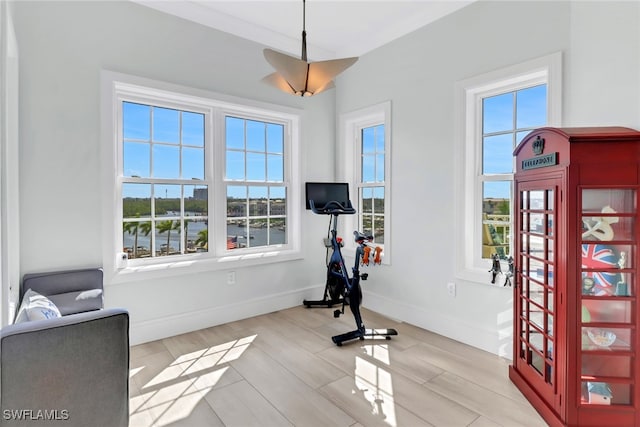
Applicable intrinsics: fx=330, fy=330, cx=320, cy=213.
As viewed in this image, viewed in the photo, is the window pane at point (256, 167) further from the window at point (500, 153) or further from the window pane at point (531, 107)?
the window pane at point (531, 107)

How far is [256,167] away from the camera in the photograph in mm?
3902

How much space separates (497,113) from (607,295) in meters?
1.77

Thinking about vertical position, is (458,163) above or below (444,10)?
below

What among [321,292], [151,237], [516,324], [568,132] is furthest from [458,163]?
[151,237]

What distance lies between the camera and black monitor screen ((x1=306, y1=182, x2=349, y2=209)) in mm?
3992

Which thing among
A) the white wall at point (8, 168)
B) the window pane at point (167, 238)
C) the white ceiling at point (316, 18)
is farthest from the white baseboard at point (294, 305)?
the white ceiling at point (316, 18)

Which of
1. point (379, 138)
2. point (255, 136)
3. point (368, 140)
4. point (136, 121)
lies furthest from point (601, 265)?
point (136, 121)

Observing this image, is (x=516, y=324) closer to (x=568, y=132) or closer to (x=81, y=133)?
(x=568, y=132)

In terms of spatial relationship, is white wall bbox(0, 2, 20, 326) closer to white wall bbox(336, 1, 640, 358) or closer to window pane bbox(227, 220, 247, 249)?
window pane bbox(227, 220, 247, 249)

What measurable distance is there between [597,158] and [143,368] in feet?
11.0

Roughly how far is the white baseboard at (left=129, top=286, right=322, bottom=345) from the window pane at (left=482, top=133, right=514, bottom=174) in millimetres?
2499

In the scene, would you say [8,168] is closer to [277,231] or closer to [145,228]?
[145,228]

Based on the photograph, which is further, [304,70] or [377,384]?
[377,384]

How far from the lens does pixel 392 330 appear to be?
3133 millimetres
